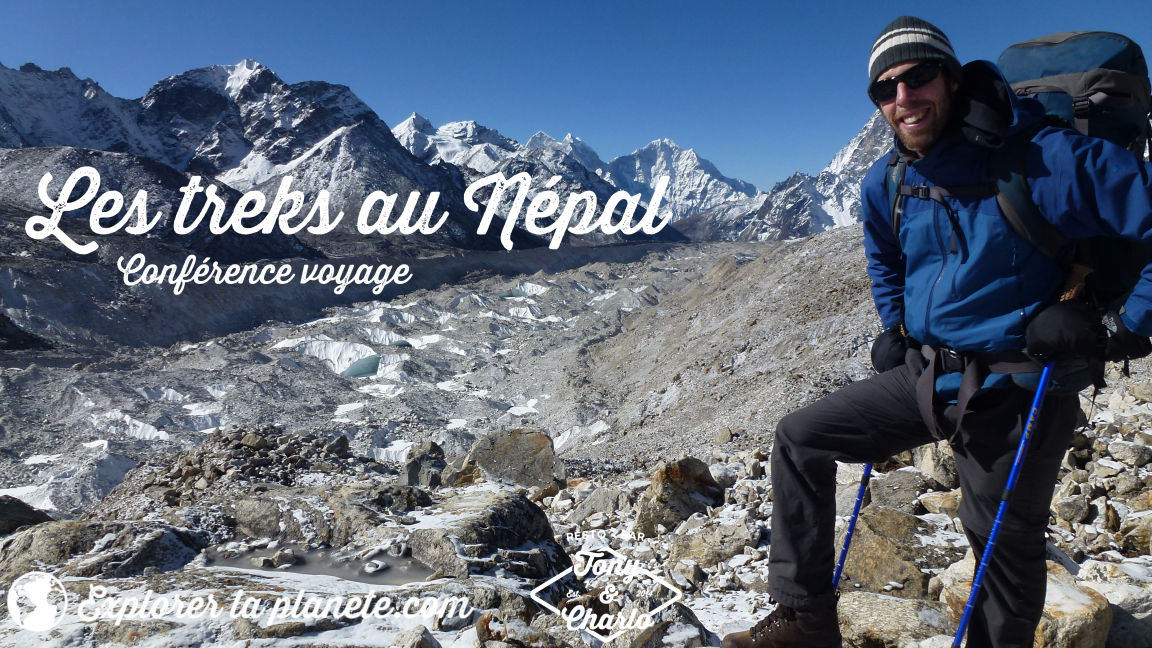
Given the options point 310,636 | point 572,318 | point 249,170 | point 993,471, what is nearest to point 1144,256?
point 993,471

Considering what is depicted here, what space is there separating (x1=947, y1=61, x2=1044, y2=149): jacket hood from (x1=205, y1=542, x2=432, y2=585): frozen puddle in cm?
375

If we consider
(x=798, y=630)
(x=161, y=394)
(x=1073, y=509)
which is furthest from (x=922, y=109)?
(x=161, y=394)

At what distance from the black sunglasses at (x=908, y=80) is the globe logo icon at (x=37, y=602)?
4449 mm

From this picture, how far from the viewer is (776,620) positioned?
86.9 inches

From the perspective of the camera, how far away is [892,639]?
2623 millimetres

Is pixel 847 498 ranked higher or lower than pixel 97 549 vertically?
higher

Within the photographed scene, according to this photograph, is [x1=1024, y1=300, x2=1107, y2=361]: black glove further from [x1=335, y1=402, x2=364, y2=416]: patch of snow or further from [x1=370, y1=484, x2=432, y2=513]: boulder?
[x1=335, y1=402, x2=364, y2=416]: patch of snow

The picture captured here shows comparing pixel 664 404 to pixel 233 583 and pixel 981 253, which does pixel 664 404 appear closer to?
pixel 233 583

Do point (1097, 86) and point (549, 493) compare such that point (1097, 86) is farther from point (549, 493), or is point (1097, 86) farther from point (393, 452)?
point (393, 452)

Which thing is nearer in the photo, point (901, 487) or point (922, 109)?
point (922, 109)

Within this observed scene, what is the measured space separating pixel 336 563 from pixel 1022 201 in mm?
4308

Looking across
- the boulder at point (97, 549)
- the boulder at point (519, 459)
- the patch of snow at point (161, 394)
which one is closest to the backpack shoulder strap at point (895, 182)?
the boulder at point (97, 549)

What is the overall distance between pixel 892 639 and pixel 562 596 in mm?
1946

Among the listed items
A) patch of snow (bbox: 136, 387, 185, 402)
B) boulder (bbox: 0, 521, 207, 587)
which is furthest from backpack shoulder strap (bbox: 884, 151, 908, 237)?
patch of snow (bbox: 136, 387, 185, 402)
